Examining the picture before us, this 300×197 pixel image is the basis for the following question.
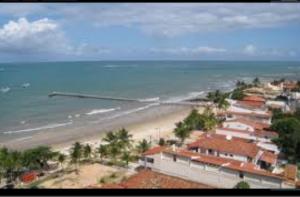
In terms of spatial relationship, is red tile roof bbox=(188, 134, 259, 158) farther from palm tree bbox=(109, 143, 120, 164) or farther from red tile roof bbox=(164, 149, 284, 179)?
palm tree bbox=(109, 143, 120, 164)

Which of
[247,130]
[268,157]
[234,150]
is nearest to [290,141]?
[268,157]

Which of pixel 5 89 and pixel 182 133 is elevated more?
pixel 5 89

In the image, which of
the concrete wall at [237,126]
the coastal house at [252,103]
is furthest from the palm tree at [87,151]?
the coastal house at [252,103]

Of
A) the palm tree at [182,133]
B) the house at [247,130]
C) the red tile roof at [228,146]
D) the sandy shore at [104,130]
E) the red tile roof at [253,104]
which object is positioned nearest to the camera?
the red tile roof at [228,146]

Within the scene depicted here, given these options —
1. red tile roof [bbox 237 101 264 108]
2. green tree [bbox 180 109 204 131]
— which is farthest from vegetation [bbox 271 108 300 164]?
red tile roof [bbox 237 101 264 108]

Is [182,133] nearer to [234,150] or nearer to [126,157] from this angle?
[234,150]

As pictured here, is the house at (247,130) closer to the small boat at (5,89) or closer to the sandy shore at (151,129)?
the sandy shore at (151,129)
